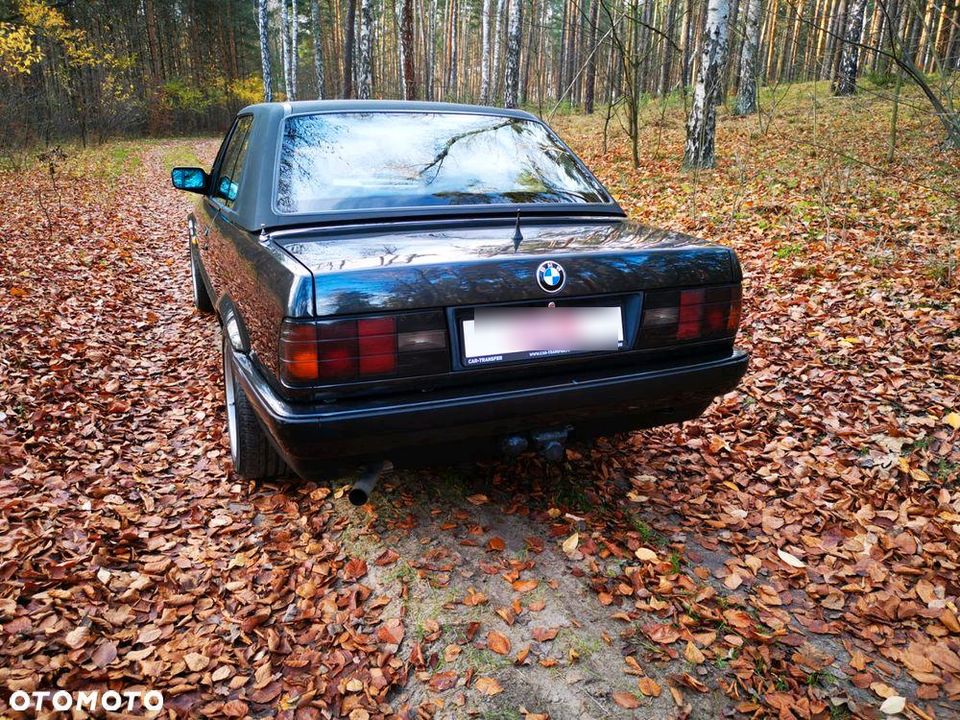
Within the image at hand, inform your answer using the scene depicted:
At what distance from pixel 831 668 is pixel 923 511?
3.77 feet

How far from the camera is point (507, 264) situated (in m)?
2.15

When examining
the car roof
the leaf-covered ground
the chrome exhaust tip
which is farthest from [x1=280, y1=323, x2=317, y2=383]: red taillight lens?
the car roof

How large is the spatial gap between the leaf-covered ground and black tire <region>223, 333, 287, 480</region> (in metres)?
0.13

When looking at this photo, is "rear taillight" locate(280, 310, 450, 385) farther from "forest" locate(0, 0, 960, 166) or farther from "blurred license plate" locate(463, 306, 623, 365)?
"forest" locate(0, 0, 960, 166)

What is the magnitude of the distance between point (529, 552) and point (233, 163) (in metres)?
2.84

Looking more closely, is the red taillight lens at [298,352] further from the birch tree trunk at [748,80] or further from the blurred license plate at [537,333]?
the birch tree trunk at [748,80]

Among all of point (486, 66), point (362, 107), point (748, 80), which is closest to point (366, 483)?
point (362, 107)

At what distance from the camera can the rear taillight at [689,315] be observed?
7.73ft

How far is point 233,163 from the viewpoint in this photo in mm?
3746

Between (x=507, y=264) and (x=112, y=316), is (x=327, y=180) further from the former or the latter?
(x=112, y=316)

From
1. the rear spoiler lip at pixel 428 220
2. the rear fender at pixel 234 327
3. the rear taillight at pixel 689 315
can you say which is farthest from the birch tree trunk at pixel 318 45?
the rear taillight at pixel 689 315

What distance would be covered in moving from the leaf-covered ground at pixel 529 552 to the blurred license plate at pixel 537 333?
2.91 ft

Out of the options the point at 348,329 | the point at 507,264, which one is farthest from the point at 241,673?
the point at 507,264

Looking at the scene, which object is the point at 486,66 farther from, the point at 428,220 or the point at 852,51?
the point at 428,220
